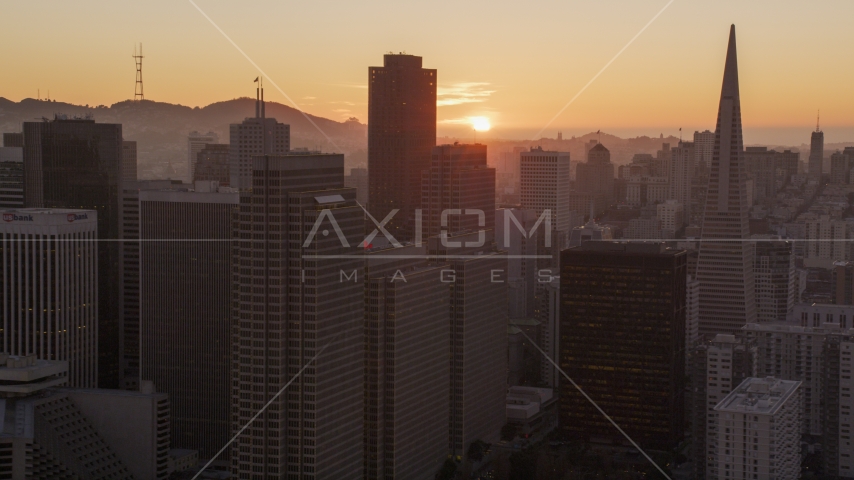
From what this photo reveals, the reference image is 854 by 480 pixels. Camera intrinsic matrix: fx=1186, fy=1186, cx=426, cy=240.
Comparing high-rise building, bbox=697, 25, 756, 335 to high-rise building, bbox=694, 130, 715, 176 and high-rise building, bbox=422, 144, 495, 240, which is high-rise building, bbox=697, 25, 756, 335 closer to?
high-rise building, bbox=422, 144, 495, 240

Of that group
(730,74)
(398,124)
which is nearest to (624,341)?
(730,74)

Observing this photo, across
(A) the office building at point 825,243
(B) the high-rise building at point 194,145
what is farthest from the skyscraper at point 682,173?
(B) the high-rise building at point 194,145

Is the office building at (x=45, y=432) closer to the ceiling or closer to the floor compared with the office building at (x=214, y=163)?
closer to the floor

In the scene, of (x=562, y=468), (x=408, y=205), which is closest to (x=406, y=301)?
(x=562, y=468)

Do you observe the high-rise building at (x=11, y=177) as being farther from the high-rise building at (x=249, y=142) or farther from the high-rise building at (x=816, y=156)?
the high-rise building at (x=816, y=156)

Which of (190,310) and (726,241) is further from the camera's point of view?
(726,241)

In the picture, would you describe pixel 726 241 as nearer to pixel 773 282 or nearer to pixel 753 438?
pixel 773 282

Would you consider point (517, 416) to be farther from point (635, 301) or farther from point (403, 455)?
point (403, 455)
